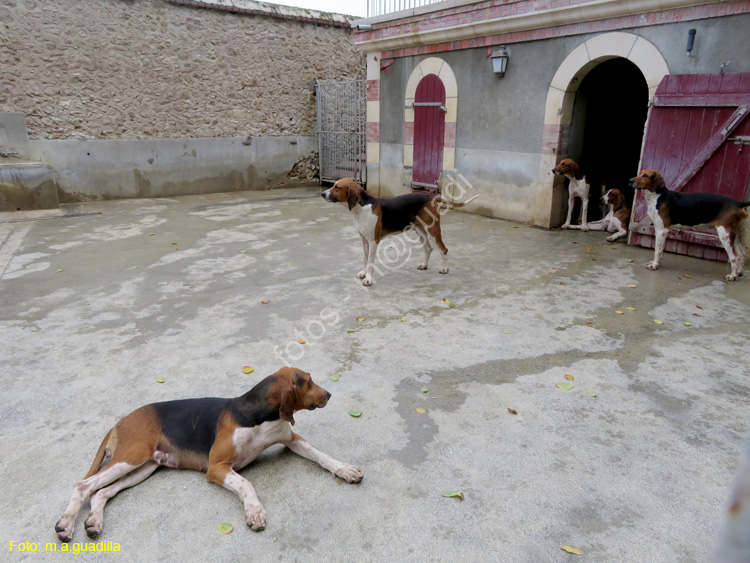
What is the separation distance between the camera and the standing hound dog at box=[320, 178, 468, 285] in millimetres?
5117

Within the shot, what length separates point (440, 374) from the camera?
3.55 m

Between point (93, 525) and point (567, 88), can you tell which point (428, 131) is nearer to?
point (567, 88)

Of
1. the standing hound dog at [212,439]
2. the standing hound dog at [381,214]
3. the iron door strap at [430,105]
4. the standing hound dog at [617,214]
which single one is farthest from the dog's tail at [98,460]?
the iron door strap at [430,105]

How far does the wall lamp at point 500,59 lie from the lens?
789 cm

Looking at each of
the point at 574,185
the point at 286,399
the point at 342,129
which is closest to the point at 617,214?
the point at 574,185

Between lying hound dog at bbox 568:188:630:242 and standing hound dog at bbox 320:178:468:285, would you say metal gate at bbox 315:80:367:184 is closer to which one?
lying hound dog at bbox 568:188:630:242

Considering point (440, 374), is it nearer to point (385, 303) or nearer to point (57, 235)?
point (385, 303)

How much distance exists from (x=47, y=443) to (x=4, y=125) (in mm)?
8626

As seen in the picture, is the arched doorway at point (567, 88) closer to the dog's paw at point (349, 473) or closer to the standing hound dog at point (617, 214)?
the standing hound dog at point (617, 214)

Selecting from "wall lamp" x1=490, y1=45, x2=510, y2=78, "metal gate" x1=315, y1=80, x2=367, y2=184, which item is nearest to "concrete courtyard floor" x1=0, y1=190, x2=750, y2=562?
"wall lamp" x1=490, y1=45, x2=510, y2=78

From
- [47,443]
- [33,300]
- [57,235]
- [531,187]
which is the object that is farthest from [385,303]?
[57,235]

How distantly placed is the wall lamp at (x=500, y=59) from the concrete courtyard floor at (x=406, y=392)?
11.1ft

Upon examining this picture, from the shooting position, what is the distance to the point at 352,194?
5109 millimetres

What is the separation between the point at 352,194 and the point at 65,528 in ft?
12.2
